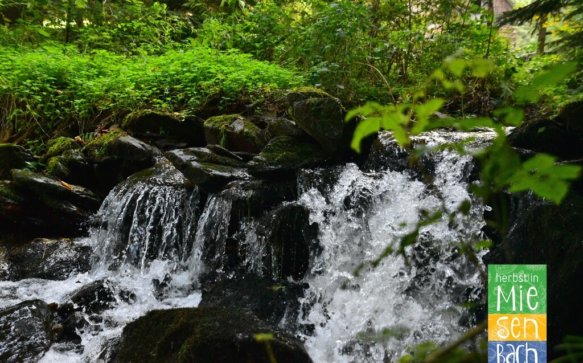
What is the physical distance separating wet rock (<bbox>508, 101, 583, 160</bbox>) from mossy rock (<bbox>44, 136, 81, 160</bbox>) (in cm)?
686

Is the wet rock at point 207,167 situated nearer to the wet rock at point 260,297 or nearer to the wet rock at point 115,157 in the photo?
the wet rock at point 115,157

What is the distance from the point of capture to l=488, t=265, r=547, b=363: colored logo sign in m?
1.62

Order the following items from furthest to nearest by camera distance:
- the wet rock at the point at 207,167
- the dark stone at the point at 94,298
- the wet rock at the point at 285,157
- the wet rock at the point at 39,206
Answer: the wet rock at the point at 39,206, the wet rock at the point at 207,167, the wet rock at the point at 285,157, the dark stone at the point at 94,298

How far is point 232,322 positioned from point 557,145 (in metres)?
3.51

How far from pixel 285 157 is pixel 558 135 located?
304 cm

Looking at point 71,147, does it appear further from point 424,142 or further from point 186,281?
point 424,142

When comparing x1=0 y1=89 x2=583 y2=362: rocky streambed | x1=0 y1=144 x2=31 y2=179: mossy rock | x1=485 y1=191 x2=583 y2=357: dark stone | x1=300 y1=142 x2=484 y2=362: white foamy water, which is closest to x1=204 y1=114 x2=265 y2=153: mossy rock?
x1=0 y1=89 x2=583 y2=362: rocky streambed

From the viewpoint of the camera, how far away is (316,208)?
568 cm

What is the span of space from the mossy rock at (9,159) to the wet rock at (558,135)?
23.7ft

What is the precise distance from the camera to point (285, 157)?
20.1 ft

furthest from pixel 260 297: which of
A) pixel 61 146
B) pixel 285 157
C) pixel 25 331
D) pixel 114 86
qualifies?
pixel 114 86

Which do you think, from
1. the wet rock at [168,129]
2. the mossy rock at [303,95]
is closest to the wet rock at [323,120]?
the mossy rock at [303,95]

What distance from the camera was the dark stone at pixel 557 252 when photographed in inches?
126

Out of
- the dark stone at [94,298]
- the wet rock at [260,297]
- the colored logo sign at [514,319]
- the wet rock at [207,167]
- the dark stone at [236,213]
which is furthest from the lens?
the wet rock at [207,167]
